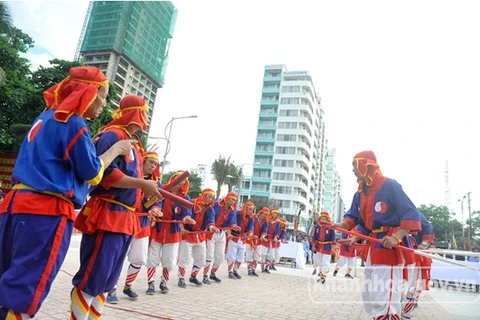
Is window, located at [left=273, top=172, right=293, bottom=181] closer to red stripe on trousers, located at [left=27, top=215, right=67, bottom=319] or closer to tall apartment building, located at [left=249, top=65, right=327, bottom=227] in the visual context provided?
tall apartment building, located at [left=249, top=65, right=327, bottom=227]

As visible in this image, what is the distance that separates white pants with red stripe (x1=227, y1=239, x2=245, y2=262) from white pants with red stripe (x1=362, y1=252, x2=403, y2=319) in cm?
626

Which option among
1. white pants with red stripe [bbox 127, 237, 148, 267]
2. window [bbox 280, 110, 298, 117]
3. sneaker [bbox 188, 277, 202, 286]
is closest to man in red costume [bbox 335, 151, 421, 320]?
Answer: white pants with red stripe [bbox 127, 237, 148, 267]

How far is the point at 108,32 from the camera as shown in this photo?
80312mm

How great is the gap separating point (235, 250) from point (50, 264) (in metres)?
8.06

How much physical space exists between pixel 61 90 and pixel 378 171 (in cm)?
363

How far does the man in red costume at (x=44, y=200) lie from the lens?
6.81ft

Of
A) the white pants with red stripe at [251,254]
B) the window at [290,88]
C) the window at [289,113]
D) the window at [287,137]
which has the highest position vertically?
the window at [290,88]

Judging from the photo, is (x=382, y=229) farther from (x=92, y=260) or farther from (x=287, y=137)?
(x=287, y=137)

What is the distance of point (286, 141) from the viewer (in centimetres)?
6656

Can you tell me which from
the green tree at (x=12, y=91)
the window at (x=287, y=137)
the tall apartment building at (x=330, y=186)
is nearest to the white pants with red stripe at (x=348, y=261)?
the green tree at (x=12, y=91)

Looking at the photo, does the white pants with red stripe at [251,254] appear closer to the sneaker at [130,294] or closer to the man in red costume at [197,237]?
the man in red costume at [197,237]

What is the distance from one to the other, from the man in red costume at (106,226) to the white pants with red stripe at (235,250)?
708 cm

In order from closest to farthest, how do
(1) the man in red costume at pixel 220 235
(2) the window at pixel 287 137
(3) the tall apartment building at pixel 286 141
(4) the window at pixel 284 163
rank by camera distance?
(1) the man in red costume at pixel 220 235 → (3) the tall apartment building at pixel 286 141 → (4) the window at pixel 284 163 → (2) the window at pixel 287 137

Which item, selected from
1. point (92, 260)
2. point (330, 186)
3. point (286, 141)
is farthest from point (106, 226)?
point (330, 186)
